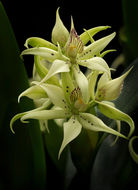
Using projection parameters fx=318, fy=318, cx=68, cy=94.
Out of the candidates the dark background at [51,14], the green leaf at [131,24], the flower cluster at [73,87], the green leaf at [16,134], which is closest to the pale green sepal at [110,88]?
the flower cluster at [73,87]

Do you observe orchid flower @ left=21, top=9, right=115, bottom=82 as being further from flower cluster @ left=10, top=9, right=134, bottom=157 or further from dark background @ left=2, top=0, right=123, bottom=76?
dark background @ left=2, top=0, right=123, bottom=76

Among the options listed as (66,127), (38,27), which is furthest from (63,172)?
(38,27)

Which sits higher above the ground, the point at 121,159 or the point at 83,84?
the point at 83,84

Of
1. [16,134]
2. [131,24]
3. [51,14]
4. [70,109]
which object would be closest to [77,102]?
[70,109]

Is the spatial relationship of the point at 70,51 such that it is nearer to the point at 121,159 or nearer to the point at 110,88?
the point at 110,88

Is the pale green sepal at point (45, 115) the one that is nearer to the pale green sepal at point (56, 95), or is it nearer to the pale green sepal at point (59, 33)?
the pale green sepal at point (56, 95)

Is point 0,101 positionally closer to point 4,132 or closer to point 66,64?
point 4,132
